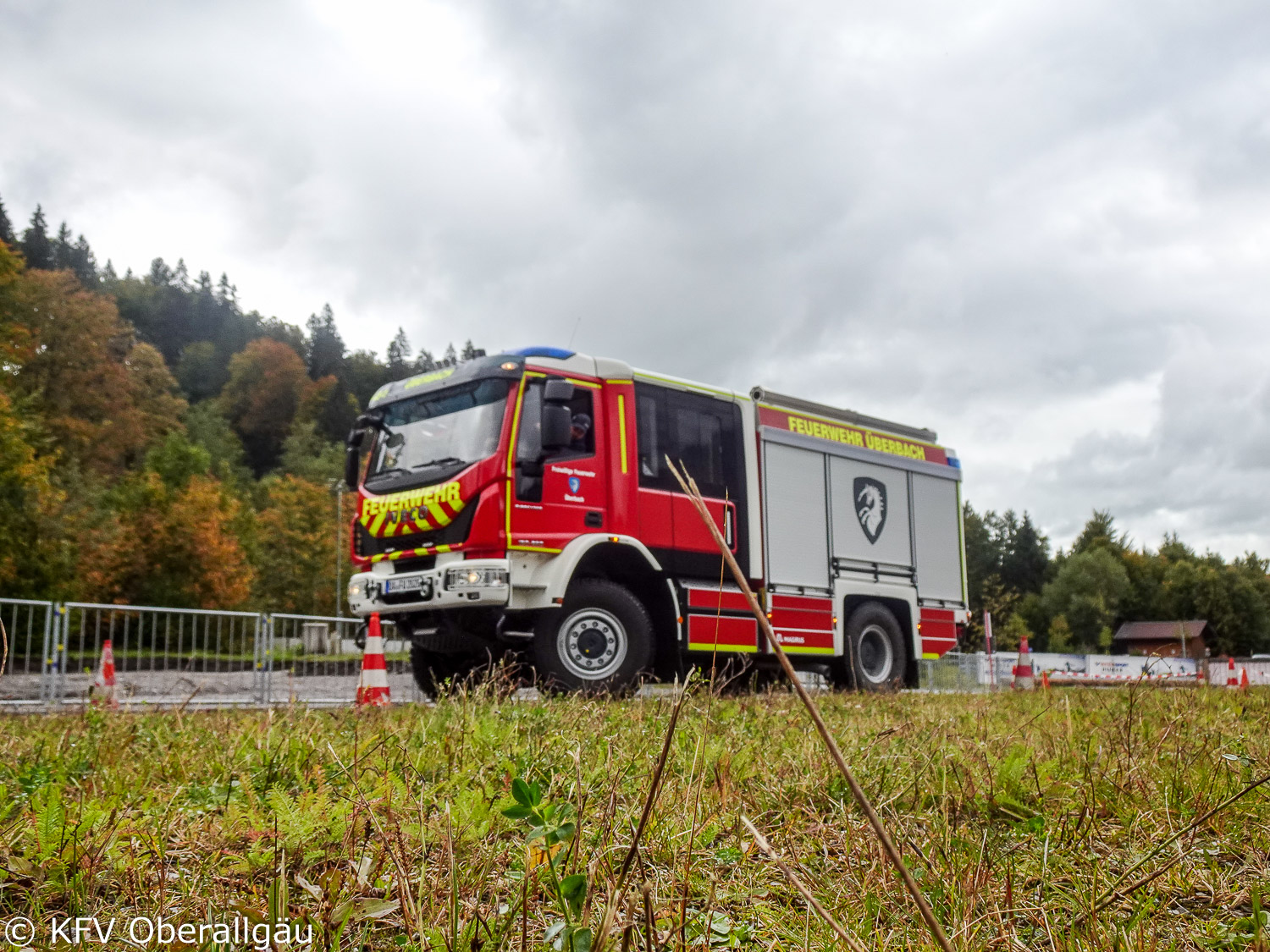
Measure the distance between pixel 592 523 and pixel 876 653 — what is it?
4798mm

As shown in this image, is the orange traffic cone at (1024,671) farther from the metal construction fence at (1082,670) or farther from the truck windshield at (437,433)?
the truck windshield at (437,433)

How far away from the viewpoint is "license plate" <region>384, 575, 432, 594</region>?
8.71 m

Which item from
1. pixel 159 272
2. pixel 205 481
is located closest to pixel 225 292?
pixel 159 272

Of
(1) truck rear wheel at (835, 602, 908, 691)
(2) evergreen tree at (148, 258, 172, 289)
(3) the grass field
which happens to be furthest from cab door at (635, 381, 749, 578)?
(2) evergreen tree at (148, 258, 172, 289)

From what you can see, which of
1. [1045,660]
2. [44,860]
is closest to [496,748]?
[44,860]

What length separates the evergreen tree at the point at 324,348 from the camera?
112688 millimetres

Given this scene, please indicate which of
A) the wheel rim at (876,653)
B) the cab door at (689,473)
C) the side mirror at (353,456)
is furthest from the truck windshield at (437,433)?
the wheel rim at (876,653)

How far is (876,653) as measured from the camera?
12211 mm

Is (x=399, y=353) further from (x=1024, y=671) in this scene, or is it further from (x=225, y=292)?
(x=1024, y=671)

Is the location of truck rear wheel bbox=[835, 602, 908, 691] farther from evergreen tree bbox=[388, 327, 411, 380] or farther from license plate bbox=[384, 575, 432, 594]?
evergreen tree bbox=[388, 327, 411, 380]

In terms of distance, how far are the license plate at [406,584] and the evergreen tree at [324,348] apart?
104 metres

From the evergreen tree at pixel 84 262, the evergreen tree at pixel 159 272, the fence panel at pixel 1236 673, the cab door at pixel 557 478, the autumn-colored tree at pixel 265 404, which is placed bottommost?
the fence panel at pixel 1236 673

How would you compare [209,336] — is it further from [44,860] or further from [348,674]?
[44,860]

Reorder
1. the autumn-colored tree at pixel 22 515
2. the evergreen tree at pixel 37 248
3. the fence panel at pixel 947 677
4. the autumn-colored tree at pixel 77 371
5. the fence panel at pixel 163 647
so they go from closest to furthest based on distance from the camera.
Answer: the fence panel at pixel 163 647 → the fence panel at pixel 947 677 → the autumn-colored tree at pixel 22 515 → the autumn-colored tree at pixel 77 371 → the evergreen tree at pixel 37 248
